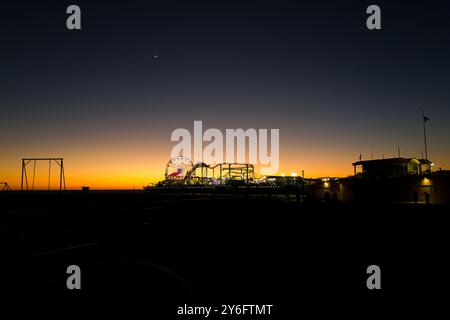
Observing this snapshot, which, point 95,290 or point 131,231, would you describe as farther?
point 131,231

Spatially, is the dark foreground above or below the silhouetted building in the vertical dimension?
below

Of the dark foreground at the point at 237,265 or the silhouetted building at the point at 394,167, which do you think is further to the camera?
the silhouetted building at the point at 394,167

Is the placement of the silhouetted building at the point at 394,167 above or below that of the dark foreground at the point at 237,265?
above

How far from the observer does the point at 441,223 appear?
12789mm

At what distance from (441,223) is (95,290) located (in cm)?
1542

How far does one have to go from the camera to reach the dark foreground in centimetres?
204

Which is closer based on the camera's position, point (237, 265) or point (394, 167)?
point (237, 265)

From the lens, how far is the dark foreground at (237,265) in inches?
80.2

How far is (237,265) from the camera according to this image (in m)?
6.81

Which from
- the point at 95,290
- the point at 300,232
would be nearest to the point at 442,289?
the point at 300,232

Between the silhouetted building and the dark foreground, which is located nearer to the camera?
the dark foreground
